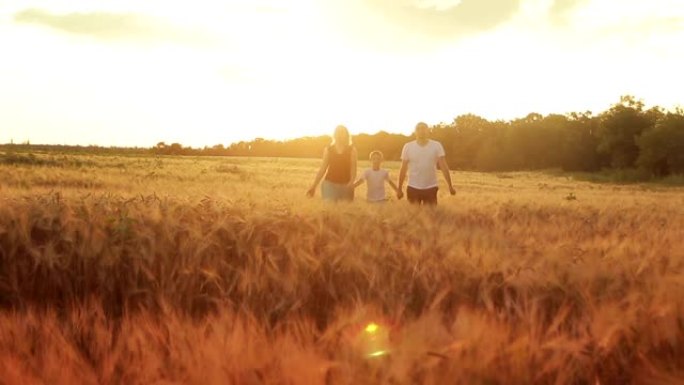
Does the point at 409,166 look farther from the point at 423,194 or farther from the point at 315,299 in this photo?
the point at 315,299

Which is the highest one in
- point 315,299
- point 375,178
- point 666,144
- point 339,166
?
point 666,144

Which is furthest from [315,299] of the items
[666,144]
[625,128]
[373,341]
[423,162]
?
[625,128]

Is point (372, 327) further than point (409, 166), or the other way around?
point (409, 166)

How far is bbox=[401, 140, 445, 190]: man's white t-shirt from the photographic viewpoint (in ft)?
29.3

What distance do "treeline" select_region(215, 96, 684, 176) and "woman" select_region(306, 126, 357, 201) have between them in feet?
166

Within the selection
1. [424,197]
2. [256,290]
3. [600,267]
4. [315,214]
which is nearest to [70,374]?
[256,290]

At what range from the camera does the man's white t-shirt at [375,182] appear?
10078mm

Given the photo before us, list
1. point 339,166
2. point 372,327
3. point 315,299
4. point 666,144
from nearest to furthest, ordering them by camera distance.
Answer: point 372,327, point 315,299, point 339,166, point 666,144

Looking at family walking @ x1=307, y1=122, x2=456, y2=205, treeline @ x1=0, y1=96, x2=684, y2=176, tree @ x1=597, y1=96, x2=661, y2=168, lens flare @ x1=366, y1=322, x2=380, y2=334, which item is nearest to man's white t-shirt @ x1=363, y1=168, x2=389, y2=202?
family walking @ x1=307, y1=122, x2=456, y2=205

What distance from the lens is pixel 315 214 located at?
4438 millimetres

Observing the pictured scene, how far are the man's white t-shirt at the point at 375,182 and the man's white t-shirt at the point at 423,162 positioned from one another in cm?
105

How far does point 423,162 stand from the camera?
8961 millimetres

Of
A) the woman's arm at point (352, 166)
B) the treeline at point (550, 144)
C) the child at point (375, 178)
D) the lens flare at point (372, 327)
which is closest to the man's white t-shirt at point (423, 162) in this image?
the woman's arm at point (352, 166)

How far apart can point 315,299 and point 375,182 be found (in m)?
7.41
